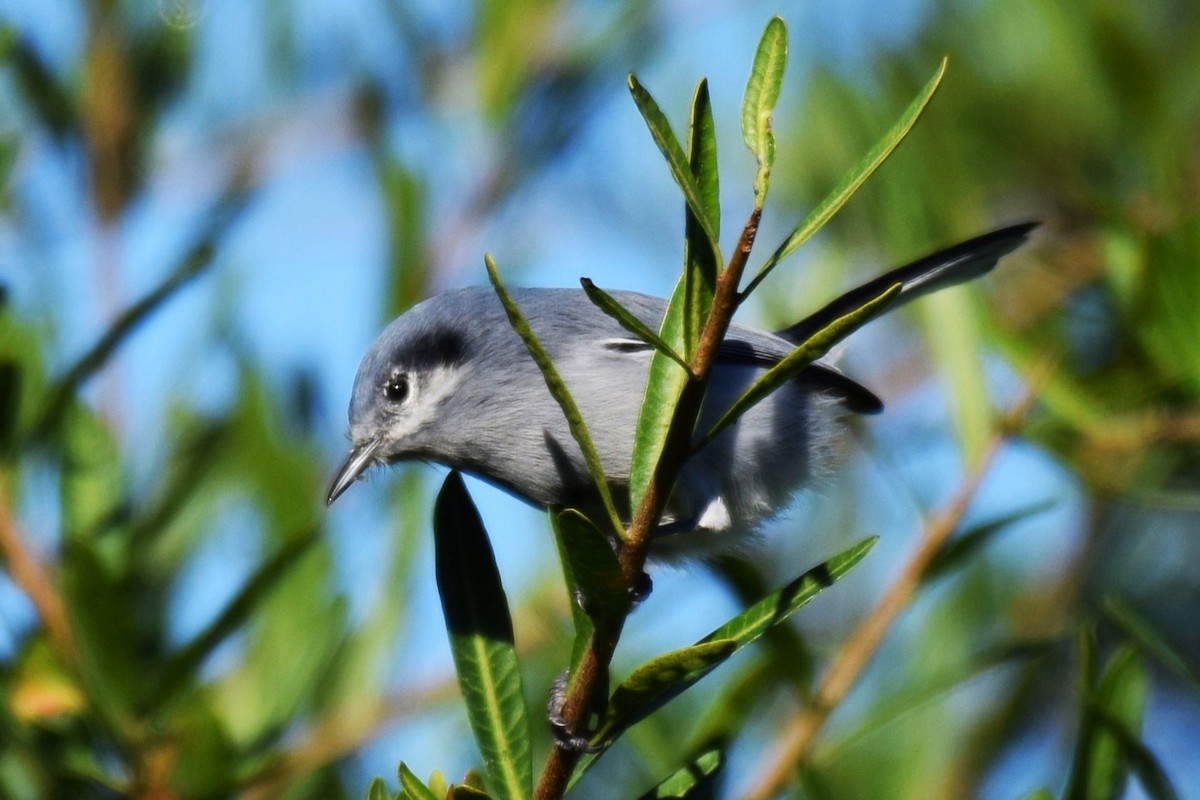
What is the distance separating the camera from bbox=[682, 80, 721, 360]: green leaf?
2.91ft

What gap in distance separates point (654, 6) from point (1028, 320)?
2.40 ft

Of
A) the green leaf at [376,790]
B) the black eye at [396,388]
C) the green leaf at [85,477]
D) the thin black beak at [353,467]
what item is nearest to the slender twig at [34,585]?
the green leaf at [85,477]

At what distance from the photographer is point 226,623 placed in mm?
1396

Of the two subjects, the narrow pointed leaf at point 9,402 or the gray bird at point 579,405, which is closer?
the narrow pointed leaf at point 9,402

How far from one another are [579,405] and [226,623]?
2.38ft

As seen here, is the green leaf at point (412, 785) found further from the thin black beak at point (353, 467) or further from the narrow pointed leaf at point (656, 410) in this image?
the thin black beak at point (353, 467)

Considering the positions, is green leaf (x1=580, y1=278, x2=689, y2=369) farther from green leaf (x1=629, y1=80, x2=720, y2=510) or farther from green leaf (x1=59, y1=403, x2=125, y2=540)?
green leaf (x1=59, y1=403, x2=125, y2=540)

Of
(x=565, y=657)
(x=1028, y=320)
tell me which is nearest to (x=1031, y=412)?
(x=1028, y=320)

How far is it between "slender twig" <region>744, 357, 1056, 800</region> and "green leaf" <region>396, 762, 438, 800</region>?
20.1 inches

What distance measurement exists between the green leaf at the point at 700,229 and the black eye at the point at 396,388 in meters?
1.40

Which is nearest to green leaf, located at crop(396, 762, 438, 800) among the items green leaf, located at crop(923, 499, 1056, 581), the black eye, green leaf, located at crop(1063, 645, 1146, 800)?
green leaf, located at crop(1063, 645, 1146, 800)

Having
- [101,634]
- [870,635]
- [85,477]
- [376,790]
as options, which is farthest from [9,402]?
[870,635]

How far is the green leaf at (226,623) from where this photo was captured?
1.37 metres

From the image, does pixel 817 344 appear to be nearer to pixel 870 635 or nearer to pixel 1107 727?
pixel 1107 727
